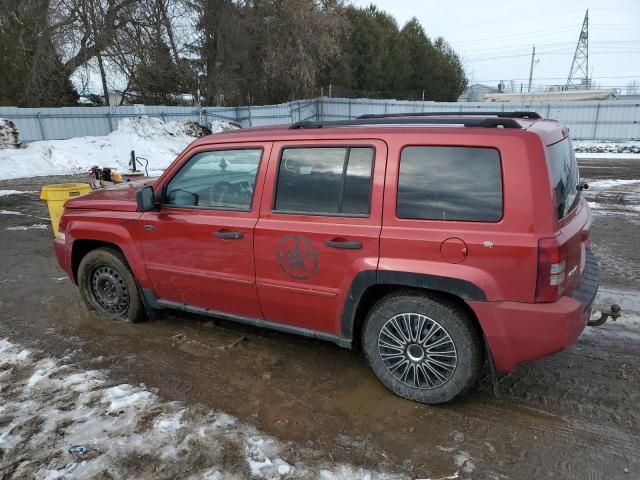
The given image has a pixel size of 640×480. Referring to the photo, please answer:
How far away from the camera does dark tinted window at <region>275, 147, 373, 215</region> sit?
10.3ft

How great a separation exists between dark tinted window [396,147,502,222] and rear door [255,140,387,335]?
0.59ft

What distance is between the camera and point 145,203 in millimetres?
3848

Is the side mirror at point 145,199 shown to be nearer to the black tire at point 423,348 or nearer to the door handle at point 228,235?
the door handle at point 228,235

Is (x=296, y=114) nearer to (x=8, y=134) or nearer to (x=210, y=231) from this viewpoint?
(x=8, y=134)

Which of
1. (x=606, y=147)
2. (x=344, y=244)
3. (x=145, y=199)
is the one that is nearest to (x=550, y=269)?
(x=344, y=244)

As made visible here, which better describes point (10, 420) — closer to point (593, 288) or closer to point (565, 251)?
point (565, 251)

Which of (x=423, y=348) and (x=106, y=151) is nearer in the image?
(x=423, y=348)

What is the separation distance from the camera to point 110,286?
457 centimetres

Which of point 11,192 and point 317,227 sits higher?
point 317,227

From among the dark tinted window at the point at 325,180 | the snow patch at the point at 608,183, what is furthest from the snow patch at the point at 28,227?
the snow patch at the point at 608,183

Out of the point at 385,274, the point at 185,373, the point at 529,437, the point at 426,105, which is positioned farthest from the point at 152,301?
the point at 426,105

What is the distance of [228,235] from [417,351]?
1.58 metres

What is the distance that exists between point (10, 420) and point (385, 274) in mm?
2582

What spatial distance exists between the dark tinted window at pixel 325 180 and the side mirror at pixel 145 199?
3.78 feet
